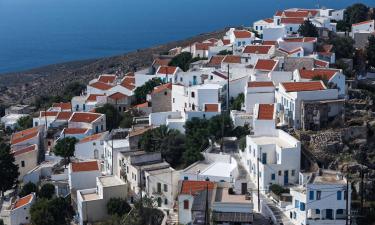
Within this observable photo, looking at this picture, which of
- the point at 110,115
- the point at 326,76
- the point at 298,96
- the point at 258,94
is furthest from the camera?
the point at 110,115

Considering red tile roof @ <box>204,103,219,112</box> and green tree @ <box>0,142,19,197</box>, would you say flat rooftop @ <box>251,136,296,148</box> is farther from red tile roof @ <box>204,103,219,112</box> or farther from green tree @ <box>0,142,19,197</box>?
green tree @ <box>0,142,19,197</box>

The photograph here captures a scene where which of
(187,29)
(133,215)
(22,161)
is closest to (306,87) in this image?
(133,215)

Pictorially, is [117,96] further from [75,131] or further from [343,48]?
[343,48]

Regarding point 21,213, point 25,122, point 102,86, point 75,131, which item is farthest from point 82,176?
point 102,86

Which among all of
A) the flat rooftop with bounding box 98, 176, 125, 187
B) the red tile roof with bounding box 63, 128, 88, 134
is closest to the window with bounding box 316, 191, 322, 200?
the flat rooftop with bounding box 98, 176, 125, 187

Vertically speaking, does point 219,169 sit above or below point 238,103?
below
